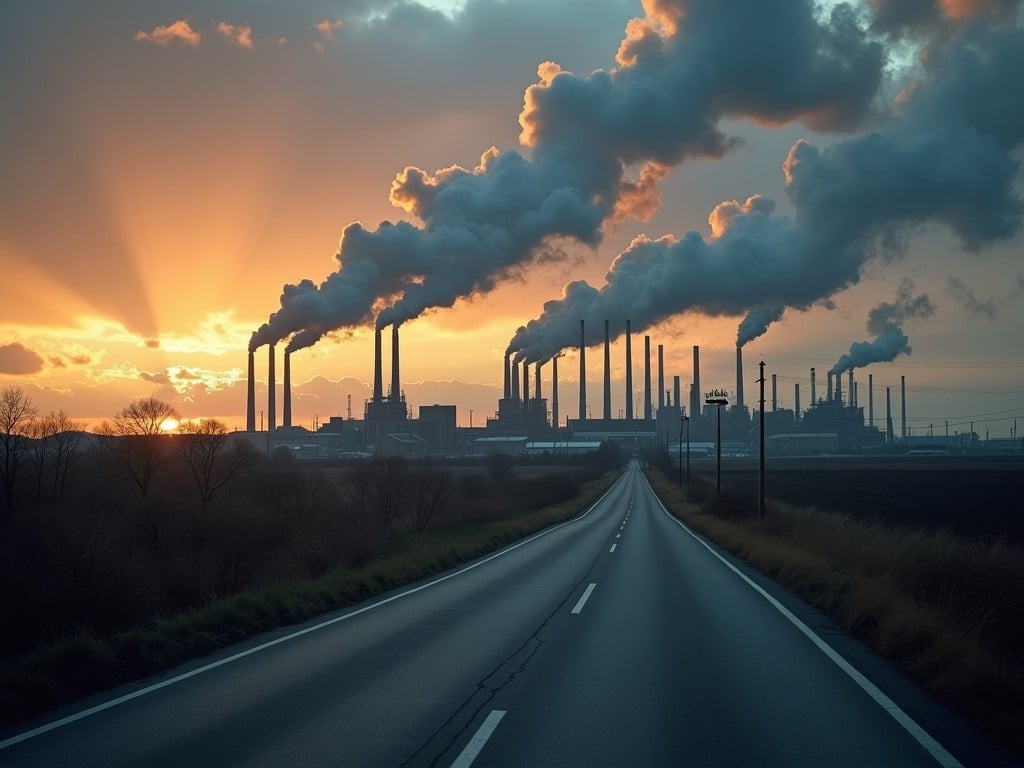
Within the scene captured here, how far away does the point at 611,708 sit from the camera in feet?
26.9

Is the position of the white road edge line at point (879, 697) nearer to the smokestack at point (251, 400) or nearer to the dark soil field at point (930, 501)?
the dark soil field at point (930, 501)

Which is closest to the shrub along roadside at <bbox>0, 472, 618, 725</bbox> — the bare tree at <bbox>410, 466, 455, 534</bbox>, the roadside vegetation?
the roadside vegetation

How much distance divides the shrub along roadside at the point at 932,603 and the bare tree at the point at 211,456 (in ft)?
136

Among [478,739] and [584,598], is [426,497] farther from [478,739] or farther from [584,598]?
[478,739]

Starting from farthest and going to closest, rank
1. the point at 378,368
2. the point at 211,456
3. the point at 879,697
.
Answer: the point at 378,368, the point at 211,456, the point at 879,697

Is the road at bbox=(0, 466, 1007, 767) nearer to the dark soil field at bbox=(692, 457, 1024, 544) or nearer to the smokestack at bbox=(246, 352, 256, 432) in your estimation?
the dark soil field at bbox=(692, 457, 1024, 544)

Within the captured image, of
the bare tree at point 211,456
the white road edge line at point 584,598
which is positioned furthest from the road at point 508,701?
the bare tree at point 211,456

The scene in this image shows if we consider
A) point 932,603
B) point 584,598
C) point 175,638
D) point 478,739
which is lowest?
point 584,598

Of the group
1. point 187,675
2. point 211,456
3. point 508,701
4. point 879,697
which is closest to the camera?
point 508,701

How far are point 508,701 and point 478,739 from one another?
1.36 m

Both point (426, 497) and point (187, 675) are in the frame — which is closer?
point (187, 675)

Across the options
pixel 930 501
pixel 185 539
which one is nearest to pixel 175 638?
pixel 185 539

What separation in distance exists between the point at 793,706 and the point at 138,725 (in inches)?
229

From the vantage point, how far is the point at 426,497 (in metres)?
43.4
